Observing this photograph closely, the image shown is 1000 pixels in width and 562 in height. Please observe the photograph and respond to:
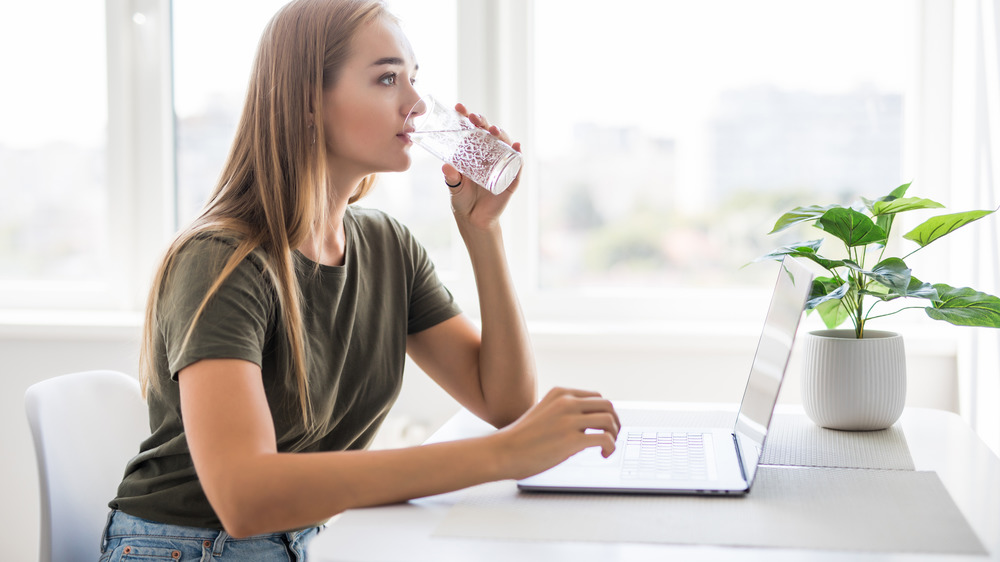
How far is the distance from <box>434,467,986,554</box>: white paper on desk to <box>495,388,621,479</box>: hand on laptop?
45mm

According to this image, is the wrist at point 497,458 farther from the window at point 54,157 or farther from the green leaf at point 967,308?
the window at point 54,157

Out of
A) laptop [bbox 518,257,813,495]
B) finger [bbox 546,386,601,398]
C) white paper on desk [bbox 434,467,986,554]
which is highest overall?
finger [bbox 546,386,601,398]

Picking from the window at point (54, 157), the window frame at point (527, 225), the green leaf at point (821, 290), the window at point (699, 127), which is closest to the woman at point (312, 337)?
the green leaf at point (821, 290)

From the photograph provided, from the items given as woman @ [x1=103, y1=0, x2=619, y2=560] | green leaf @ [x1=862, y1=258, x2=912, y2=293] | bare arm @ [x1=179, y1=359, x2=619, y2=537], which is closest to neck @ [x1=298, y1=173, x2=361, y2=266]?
woman @ [x1=103, y1=0, x2=619, y2=560]

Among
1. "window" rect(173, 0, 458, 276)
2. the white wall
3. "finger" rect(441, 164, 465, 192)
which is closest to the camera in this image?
"finger" rect(441, 164, 465, 192)

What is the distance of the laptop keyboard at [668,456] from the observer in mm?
993

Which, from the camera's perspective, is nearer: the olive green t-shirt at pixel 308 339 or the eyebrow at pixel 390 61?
the olive green t-shirt at pixel 308 339

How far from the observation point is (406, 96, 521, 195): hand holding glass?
1211 mm

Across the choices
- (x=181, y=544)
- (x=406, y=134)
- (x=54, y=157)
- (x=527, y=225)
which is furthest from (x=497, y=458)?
(x=54, y=157)

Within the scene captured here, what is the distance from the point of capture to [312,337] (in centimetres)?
121

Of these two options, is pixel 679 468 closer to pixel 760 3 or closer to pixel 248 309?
pixel 248 309

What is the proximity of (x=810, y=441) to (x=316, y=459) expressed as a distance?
67cm

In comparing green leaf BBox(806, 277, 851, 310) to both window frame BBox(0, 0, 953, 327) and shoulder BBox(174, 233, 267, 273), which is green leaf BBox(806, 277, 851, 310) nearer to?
shoulder BBox(174, 233, 267, 273)

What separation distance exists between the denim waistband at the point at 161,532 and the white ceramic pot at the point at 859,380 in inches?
30.1
